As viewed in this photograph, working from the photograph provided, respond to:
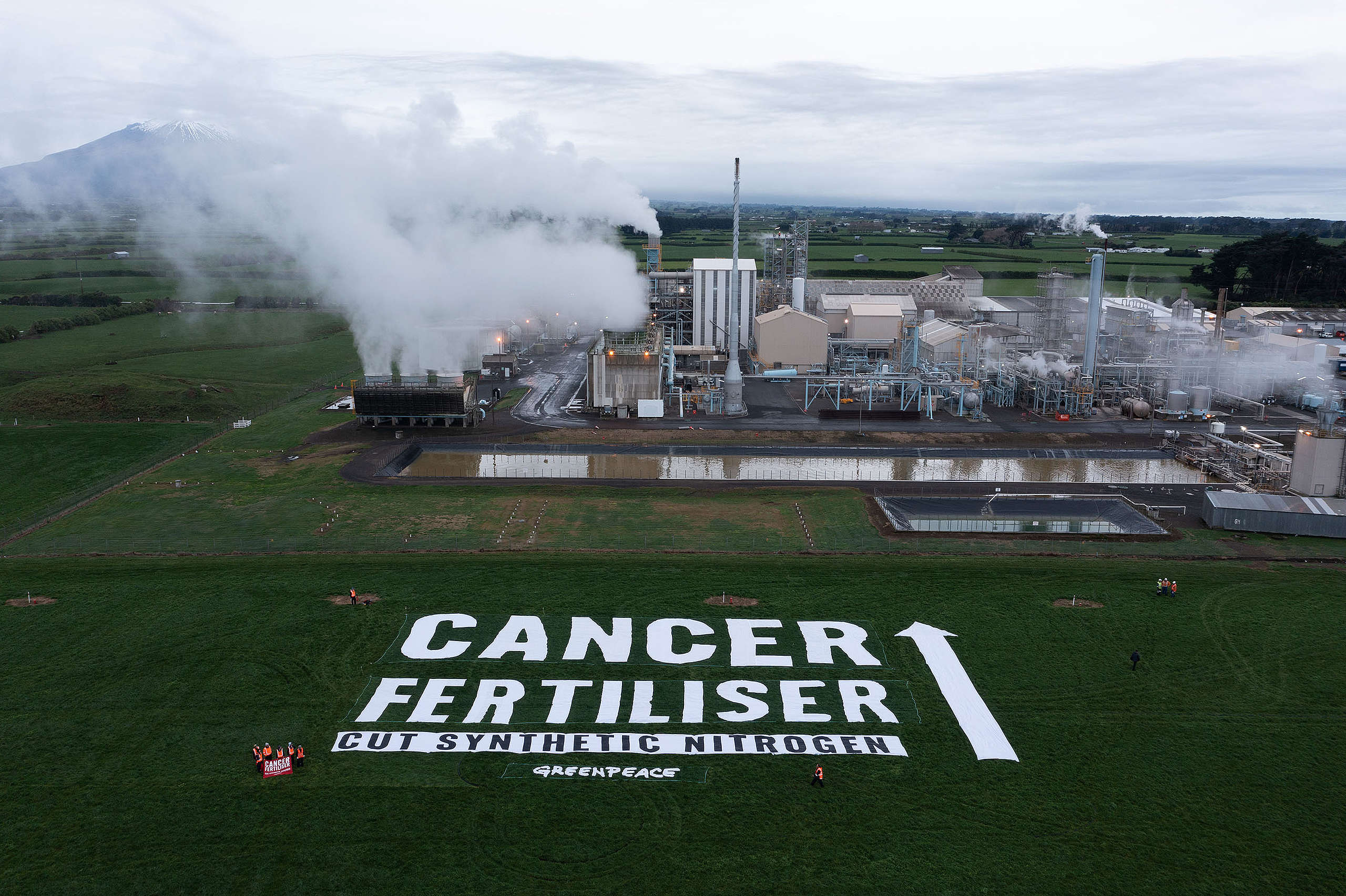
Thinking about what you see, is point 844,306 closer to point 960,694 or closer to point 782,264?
point 782,264

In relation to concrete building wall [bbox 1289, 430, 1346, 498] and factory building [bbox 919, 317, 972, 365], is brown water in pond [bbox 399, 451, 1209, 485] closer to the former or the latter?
concrete building wall [bbox 1289, 430, 1346, 498]

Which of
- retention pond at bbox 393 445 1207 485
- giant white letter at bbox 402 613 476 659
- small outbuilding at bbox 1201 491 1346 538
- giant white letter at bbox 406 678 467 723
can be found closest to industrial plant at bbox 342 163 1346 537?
small outbuilding at bbox 1201 491 1346 538

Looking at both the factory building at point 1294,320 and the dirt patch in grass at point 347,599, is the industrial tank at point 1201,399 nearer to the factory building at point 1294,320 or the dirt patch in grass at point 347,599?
the factory building at point 1294,320

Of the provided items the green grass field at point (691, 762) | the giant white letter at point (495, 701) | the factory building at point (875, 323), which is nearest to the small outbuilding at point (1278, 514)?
the green grass field at point (691, 762)

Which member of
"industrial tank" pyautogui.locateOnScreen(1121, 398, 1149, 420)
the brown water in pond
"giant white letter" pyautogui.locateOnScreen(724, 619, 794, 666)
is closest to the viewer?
"giant white letter" pyautogui.locateOnScreen(724, 619, 794, 666)

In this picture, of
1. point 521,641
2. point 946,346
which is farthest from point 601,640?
point 946,346
